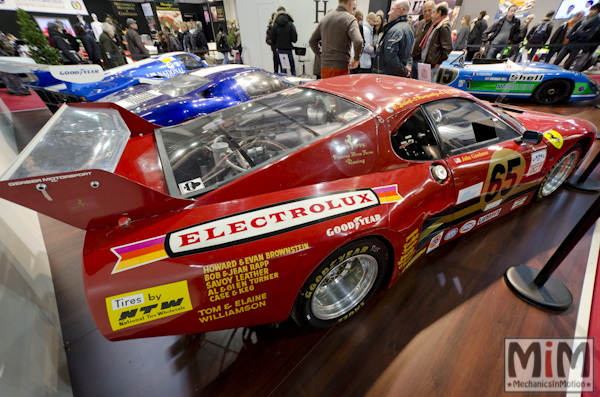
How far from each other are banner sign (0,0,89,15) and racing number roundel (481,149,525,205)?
10813 mm

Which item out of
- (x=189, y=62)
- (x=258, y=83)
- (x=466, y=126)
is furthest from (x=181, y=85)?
(x=466, y=126)

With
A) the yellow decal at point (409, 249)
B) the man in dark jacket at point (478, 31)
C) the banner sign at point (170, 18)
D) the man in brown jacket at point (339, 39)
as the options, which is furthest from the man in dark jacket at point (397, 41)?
the banner sign at point (170, 18)

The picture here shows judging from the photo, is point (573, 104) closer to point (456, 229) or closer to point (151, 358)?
point (456, 229)

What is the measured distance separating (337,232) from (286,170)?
38 centimetres

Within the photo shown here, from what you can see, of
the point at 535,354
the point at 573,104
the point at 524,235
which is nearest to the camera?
the point at 535,354

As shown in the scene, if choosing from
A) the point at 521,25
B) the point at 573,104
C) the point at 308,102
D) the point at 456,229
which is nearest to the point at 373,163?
the point at 308,102

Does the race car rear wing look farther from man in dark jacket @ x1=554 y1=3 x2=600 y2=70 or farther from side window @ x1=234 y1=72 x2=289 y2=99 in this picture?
man in dark jacket @ x1=554 y1=3 x2=600 y2=70

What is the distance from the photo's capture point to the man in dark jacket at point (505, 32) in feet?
21.5

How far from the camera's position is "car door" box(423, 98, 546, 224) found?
162 centimetres

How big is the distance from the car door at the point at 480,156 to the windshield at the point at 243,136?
678mm

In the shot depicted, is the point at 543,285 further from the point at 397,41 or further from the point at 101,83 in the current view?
the point at 101,83

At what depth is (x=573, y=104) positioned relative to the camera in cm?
532

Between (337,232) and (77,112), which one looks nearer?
(337,232)

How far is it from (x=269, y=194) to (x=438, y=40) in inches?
173
